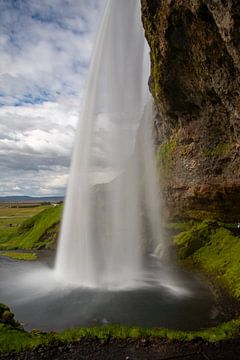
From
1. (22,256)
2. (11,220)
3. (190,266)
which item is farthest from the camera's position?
(11,220)

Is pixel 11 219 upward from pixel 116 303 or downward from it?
upward

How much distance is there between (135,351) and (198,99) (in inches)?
875

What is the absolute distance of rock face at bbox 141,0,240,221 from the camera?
21906mm

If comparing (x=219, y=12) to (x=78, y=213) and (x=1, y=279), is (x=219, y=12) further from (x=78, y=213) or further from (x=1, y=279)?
(x=1, y=279)

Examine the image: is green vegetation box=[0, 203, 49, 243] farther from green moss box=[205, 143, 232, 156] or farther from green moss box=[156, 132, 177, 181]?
green moss box=[205, 143, 232, 156]

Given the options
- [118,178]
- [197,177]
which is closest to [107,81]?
[118,178]

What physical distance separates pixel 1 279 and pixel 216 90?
2189 cm

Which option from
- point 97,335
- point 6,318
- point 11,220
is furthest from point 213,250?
point 11,220

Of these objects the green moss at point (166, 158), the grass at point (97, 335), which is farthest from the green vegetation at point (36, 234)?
the grass at point (97, 335)

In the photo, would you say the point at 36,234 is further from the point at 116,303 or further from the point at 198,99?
the point at 116,303

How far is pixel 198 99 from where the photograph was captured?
92.4 feet

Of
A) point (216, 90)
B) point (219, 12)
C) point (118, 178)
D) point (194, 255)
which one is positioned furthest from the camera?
point (118, 178)

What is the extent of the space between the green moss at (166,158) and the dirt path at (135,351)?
25452mm

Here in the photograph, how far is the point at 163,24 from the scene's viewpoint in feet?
82.9
